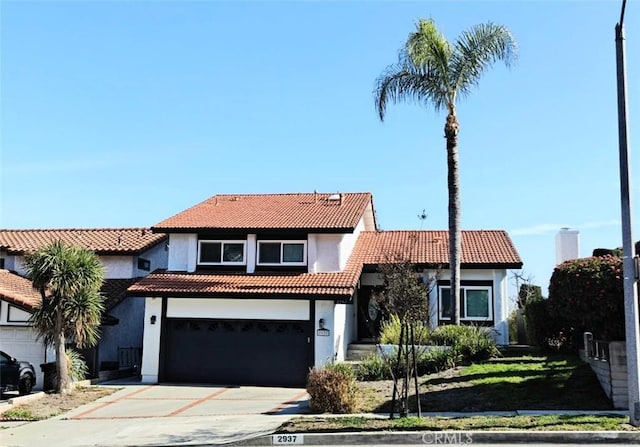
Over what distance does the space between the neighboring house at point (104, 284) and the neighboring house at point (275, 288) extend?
1811 mm

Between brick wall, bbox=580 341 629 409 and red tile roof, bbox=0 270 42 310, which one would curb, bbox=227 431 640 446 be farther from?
red tile roof, bbox=0 270 42 310

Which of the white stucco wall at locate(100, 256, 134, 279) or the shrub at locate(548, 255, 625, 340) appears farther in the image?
the white stucco wall at locate(100, 256, 134, 279)

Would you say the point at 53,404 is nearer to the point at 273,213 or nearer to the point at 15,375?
the point at 15,375

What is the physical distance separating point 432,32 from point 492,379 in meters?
11.5

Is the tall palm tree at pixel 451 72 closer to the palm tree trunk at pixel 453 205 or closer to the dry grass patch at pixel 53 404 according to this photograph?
the palm tree trunk at pixel 453 205

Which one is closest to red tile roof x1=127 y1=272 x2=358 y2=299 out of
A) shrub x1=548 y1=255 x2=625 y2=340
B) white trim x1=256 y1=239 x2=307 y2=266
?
white trim x1=256 y1=239 x2=307 y2=266

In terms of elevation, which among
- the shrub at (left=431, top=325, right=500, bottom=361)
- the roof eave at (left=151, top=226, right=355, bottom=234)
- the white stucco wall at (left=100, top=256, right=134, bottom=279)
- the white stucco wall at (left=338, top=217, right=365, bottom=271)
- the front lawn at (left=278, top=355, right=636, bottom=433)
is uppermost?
the roof eave at (left=151, top=226, right=355, bottom=234)

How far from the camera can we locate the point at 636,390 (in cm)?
1103

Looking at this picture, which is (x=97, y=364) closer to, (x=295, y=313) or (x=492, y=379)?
(x=295, y=313)

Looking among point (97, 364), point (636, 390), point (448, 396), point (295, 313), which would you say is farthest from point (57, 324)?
point (636, 390)

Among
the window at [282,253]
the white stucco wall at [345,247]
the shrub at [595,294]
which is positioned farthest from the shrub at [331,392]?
the window at [282,253]

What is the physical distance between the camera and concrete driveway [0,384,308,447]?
479 inches

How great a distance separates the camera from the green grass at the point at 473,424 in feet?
36.2
